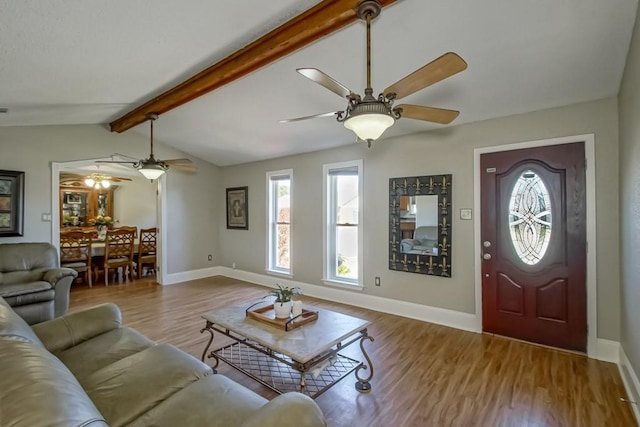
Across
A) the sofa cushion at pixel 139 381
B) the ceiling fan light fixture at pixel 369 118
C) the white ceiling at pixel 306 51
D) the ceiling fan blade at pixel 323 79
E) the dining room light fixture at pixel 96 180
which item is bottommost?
the sofa cushion at pixel 139 381

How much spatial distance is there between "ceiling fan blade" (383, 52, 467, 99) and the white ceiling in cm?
61

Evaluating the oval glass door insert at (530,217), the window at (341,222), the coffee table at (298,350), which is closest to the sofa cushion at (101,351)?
the coffee table at (298,350)

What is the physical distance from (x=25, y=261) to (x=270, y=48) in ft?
13.3

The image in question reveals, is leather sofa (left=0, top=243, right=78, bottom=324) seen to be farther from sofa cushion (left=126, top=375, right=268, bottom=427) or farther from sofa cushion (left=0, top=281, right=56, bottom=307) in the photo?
sofa cushion (left=126, top=375, right=268, bottom=427)

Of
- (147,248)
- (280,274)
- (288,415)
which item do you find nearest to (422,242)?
(280,274)

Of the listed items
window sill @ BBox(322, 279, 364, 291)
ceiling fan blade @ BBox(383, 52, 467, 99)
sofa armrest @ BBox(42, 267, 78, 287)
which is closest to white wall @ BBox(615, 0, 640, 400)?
ceiling fan blade @ BBox(383, 52, 467, 99)

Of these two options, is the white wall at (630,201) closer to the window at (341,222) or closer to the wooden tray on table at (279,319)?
the wooden tray on table at (279,319)

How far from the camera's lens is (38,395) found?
2.86 feet

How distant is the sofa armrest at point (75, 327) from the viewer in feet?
6.62

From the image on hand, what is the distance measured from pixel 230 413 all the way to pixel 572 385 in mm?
2706

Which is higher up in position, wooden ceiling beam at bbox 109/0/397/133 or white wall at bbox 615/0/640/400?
wooden ceiling beam at bbox 109/0/397/133

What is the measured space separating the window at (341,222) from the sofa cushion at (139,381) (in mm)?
3217

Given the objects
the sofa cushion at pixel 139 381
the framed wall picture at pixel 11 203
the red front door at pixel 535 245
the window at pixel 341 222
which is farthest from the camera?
the window at pixel 341 222

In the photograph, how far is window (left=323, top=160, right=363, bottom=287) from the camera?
4789 mm
